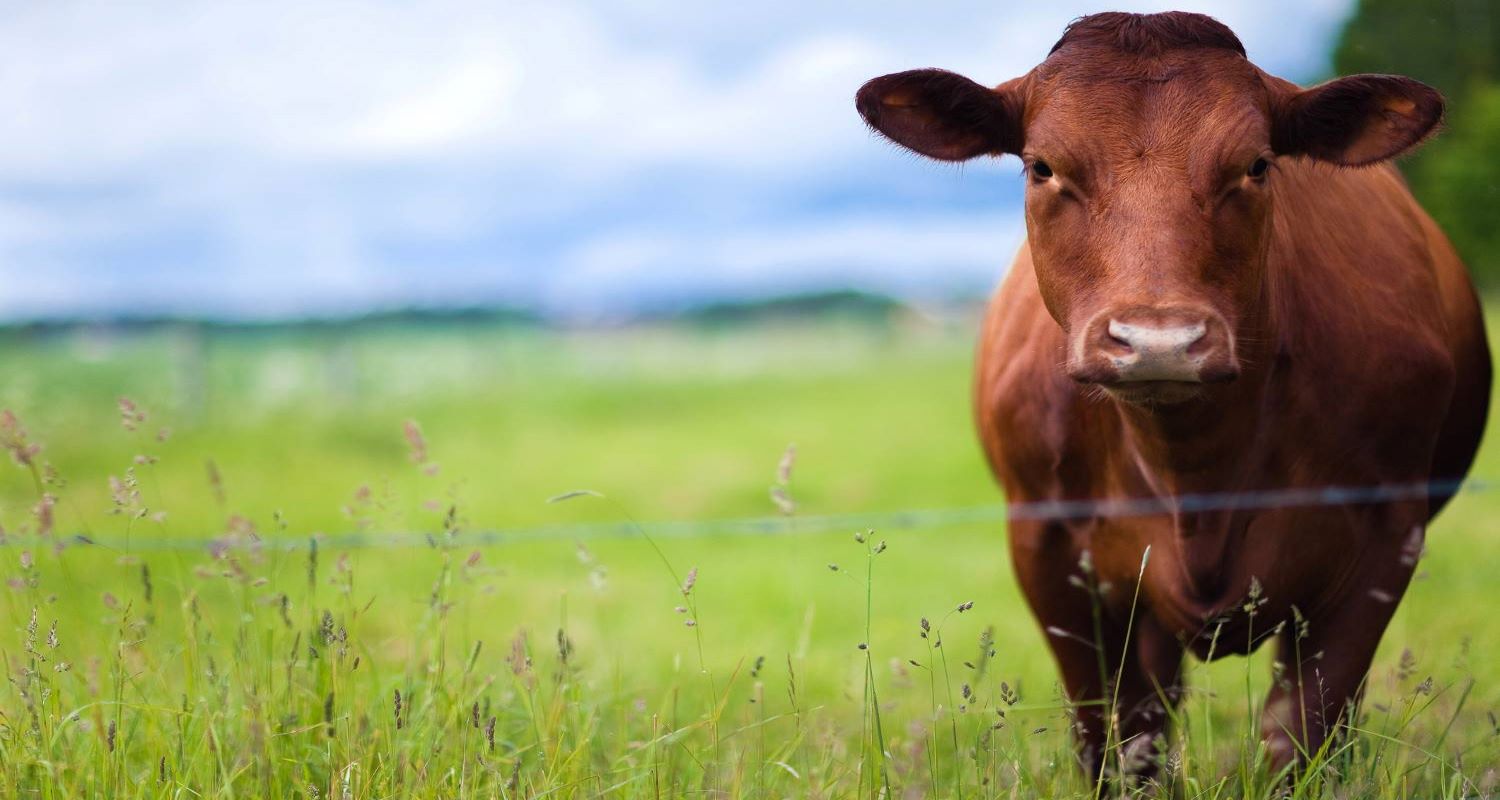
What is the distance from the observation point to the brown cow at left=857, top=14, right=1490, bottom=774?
2.73m

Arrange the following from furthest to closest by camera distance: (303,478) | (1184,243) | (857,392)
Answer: (857,392) → (303,478) → (1184,243)

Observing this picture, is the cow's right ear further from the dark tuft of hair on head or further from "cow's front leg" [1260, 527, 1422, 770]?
"cow's front leg" [1260, 527, 1422, 770]

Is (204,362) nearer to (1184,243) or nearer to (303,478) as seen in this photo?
(303,478)

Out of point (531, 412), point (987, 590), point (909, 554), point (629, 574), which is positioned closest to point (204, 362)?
point (531, 412)

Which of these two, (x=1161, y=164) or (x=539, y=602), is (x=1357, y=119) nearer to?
(x=1161, y=164)

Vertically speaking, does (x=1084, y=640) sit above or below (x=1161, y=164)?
below

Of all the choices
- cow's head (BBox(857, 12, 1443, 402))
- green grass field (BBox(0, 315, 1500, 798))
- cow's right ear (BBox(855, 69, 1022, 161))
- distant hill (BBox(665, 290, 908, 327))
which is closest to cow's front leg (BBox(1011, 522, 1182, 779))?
green grass field (BBox(0, 315, 1500, 798))

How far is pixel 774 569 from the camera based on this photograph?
9109 mm

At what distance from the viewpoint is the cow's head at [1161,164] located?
2578mm

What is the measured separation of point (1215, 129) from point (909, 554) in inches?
273

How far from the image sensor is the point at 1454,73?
643 centimetres

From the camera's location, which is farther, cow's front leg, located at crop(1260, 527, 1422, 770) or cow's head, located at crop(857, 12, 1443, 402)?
cow's front leg, located at crop(1260, 527, 1422, 770)

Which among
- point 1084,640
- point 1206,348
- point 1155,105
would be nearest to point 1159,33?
point 1155,105

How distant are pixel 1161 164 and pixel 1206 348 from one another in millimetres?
452
